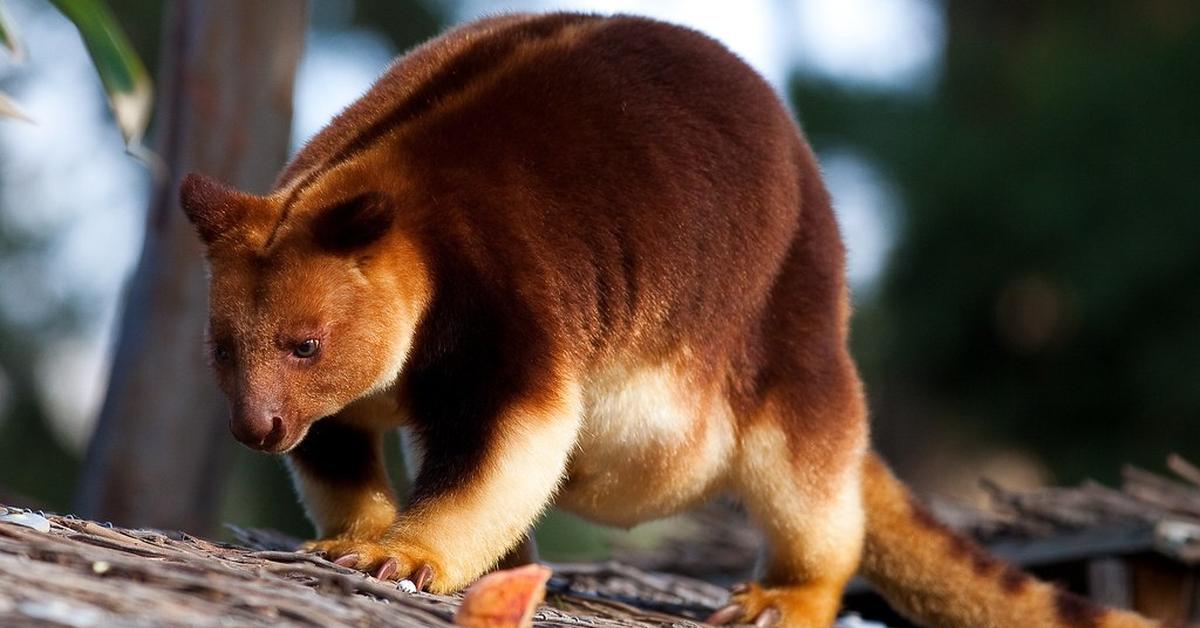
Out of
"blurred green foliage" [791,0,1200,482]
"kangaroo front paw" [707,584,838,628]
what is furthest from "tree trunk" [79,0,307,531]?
"blurred green foliage" [791,0,1200,482]

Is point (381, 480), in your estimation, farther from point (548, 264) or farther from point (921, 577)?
point (921, 577)

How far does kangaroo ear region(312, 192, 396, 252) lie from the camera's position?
3520 mm

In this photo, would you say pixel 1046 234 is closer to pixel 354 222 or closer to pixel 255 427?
pixel 354 222

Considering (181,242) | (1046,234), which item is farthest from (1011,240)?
(181,242)

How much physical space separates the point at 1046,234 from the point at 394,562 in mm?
10597

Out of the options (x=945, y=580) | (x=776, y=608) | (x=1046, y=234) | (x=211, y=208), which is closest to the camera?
(x=211, y=208)

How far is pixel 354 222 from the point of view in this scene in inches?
139

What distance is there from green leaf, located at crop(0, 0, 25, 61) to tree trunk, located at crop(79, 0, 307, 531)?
6.73 ft

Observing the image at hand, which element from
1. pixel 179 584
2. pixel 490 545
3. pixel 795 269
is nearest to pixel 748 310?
pixel 795 269

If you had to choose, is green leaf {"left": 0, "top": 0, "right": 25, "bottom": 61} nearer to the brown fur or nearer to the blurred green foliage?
the brown fur

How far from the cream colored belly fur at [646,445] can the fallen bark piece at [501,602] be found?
39.9 inches

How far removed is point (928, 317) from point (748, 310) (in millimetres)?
9839

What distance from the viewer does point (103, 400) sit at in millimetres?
6449

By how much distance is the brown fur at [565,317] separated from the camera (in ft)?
11.8
